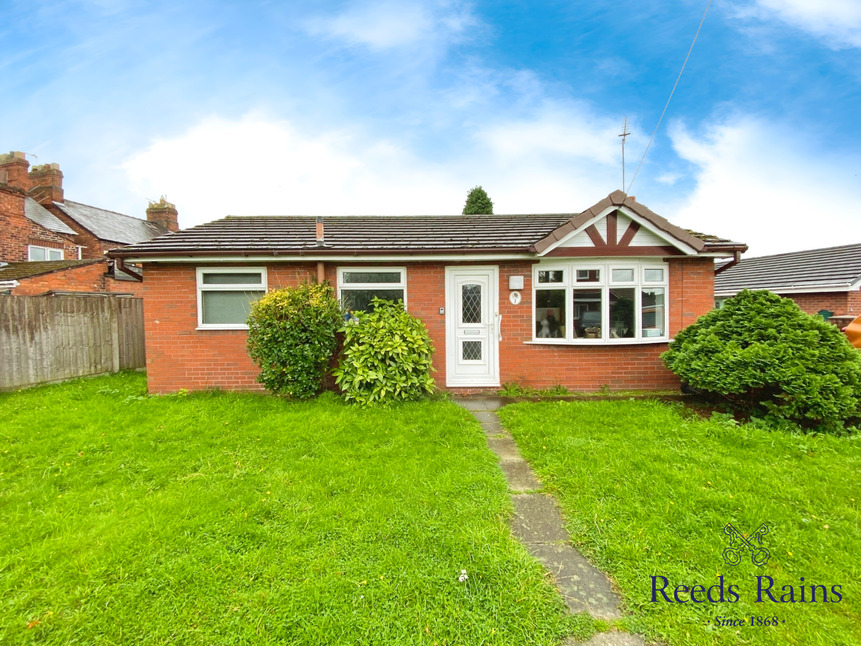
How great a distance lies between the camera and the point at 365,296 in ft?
23.6

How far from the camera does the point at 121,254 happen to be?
6707 millimetres

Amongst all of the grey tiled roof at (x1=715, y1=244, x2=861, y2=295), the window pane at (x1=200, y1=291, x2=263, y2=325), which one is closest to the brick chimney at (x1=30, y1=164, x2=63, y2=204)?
the window pane at (x1=200, y1=291, x2=263, y2=325)

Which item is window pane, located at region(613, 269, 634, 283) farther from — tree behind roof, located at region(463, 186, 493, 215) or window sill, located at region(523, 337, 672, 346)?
tree behind roof, located at region(463, 186, 493, 215)

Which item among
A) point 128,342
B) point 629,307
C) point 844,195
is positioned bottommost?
point 128,342

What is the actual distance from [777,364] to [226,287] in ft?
30.2

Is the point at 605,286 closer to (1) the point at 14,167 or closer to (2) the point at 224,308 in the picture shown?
(2) the point at 224,308

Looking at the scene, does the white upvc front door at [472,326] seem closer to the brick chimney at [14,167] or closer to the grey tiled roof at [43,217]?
the grey tiled roof at [43,217]

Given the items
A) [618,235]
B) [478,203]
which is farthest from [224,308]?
[478,203]

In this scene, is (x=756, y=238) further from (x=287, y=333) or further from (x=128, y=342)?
(x=128, y=342)

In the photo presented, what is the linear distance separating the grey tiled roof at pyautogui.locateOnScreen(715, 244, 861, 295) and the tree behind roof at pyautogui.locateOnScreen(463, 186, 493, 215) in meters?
9.86

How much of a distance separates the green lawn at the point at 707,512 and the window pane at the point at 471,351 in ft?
7.53

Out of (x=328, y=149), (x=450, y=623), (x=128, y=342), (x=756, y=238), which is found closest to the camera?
(x=450, y=623)

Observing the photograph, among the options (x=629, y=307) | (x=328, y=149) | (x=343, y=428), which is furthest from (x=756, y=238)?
(x=343, y=428)

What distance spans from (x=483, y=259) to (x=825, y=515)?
5.52 metres
